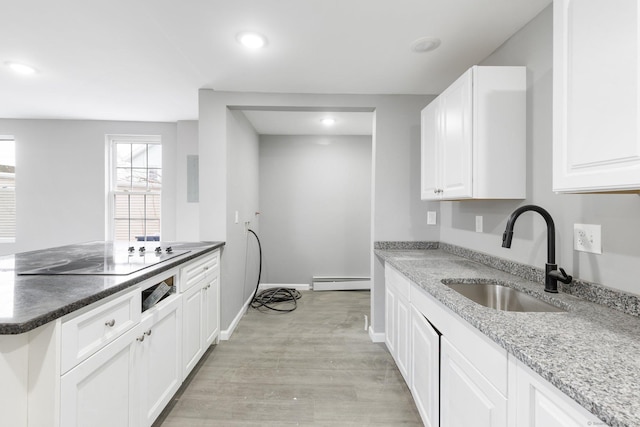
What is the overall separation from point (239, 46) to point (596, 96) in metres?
1.93

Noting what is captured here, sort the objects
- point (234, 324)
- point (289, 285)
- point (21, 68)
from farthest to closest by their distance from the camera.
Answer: point (289, 285) < point (234, 324) < point (21, 68)

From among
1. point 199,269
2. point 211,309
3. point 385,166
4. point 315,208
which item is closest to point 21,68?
point 199,269

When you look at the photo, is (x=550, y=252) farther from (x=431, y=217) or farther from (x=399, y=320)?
(x=431, y=217)

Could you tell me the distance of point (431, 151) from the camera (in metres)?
2.08

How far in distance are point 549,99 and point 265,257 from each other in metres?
3.70

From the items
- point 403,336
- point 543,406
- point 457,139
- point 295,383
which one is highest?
point 457,139

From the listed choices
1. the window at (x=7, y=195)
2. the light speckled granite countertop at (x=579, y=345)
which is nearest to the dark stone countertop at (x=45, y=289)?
the light speckled granite countertop at (x=579, y=345)

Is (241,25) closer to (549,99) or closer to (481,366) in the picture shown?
(549,99)

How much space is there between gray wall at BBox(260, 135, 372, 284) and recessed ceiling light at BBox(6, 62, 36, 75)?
2.49m

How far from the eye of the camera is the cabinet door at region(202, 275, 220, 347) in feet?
7.23

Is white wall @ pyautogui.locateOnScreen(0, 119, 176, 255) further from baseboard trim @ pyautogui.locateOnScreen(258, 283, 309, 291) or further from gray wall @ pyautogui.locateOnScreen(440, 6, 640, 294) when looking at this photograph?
gray wall @ pyautogui.locateOnScreen(440, 6, 640, 294)

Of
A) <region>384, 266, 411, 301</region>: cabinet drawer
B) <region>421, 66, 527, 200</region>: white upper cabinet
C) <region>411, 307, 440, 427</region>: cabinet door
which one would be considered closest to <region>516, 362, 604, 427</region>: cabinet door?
<region>411, 307, 440, 427</region>: cabinet door

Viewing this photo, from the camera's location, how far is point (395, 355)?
204cm

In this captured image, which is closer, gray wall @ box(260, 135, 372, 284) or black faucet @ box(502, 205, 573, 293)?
black faucet @ box(502, 205, 573, 293)
